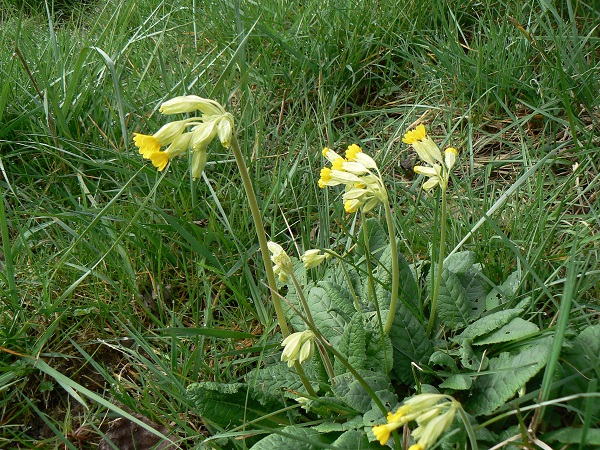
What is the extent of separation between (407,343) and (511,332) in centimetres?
28

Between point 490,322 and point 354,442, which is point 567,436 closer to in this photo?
point 490,322

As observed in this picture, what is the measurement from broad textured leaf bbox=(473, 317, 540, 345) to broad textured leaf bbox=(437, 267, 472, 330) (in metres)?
0.11

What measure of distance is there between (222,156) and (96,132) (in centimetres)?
60

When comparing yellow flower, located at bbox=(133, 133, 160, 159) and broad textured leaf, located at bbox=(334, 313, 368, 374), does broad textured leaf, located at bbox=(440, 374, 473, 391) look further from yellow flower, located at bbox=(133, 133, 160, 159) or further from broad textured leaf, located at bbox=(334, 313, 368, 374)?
yellow flower, located at bbox=(133, 133, 160, 159)

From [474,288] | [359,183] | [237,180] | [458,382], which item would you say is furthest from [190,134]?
[237,180]

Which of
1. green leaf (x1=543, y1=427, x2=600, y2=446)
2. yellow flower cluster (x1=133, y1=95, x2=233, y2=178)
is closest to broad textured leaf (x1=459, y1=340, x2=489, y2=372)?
green leaf (x1=543, y1=427, x2=600, y2=446)

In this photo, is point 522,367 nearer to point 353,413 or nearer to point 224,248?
point 353,413

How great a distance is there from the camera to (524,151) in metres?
2.67

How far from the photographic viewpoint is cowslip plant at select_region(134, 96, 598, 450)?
1614 millimetres

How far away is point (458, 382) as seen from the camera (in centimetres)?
174

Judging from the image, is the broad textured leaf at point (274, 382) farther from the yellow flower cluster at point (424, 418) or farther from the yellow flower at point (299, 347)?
the yellow flower cluster at point (424, 418)

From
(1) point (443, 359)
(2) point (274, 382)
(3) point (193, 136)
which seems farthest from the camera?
(2) point (274, 382)

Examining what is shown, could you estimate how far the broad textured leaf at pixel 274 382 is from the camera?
1889 mm

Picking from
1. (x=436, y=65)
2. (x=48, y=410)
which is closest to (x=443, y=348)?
(x=48, y=410)
